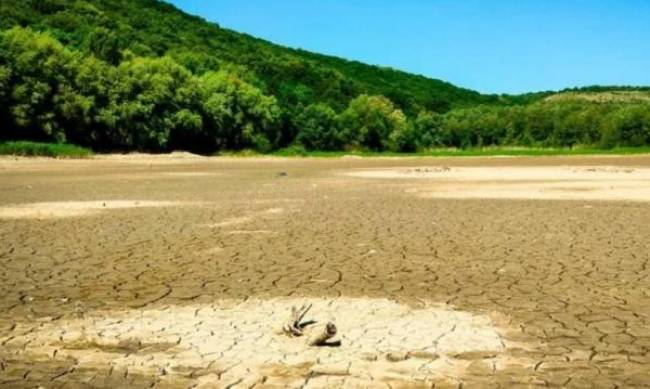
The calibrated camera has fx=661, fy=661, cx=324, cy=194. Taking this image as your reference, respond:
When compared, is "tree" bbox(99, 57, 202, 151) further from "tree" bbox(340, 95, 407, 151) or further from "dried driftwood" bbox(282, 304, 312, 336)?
"dried driftwood" bbox(282, 304, 312, 336)

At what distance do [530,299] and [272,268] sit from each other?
3520mm

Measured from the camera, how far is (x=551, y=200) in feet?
61.6

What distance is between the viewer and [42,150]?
4803 centimetres

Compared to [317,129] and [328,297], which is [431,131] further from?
[328,297]

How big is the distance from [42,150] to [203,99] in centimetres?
2611

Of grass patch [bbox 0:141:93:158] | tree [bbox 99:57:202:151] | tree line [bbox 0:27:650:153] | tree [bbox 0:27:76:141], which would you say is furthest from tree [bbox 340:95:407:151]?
grass patch [bbox 0:141:93:158]

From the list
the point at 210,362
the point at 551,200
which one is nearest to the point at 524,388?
the point at 210,362

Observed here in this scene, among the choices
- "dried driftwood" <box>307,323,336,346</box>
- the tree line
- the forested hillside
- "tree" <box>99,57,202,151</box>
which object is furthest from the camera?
"tree" <box>99,57,202,151</box>

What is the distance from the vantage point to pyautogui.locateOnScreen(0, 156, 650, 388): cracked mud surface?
5039 millimetres

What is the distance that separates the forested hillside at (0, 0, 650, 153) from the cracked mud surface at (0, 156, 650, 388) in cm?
4325

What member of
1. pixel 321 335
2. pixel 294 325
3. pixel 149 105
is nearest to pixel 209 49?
pixel 149 105

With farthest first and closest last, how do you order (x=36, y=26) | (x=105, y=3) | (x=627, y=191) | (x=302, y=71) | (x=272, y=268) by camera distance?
1. (x=302, y=71)
2. (x=105, y=3)
3. (x=36, y=26)
4. (x=627, y=191)
5. (x=272, y=268)

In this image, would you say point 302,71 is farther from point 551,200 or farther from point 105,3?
point 551,200

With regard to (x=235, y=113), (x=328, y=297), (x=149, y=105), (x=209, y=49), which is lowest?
(x=328, y=297)
